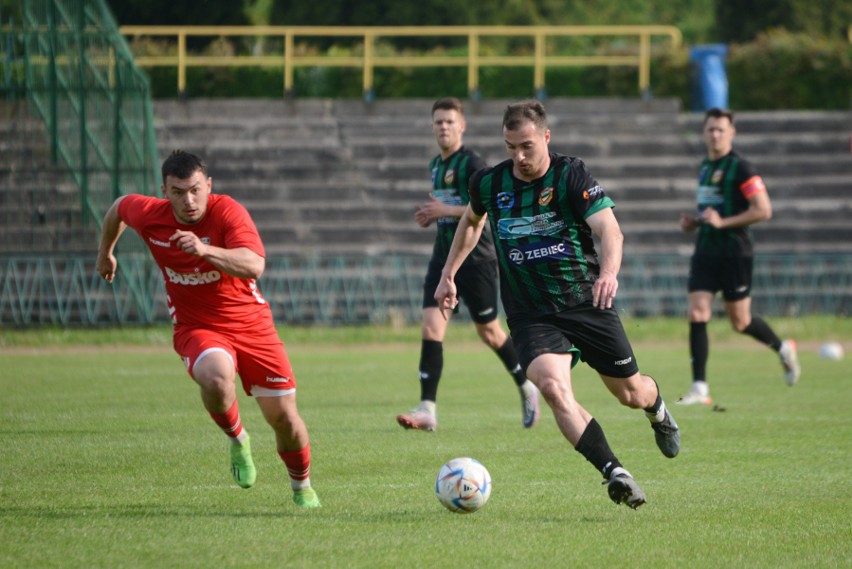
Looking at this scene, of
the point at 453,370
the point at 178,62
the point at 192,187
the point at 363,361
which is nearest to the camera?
the point at 192,187

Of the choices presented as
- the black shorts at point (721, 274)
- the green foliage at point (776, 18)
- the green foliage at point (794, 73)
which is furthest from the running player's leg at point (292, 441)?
the green foliage at point (776, 18)

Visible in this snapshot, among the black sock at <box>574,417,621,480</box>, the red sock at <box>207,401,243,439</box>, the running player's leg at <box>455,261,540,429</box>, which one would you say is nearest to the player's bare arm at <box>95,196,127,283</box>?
the red sock at <box>207,401,243,439</box>

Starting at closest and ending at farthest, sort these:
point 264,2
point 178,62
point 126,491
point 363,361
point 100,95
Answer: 1. point 126,491
2. point 363,361
3. point 100,95
4. point 178,62
5. point 264,2

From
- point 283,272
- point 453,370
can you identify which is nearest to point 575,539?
point 453,370

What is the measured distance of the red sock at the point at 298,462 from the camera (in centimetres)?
684

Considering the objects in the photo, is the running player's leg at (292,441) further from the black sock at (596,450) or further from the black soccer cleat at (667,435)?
the black soccer cleat at (667,435)

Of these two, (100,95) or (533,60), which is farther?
(533,60)

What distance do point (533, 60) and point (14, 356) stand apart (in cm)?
1318

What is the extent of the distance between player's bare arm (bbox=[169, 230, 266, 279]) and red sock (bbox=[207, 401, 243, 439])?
74cm

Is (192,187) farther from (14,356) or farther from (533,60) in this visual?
(533,60)

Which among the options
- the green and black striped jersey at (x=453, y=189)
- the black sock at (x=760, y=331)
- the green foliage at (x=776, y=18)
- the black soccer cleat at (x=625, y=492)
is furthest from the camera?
the green foliage at (x=776, y=18)

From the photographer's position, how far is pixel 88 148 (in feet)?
67.3

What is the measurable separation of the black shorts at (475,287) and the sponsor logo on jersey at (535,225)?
3.39 metres

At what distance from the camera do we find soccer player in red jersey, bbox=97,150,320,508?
6781mm
